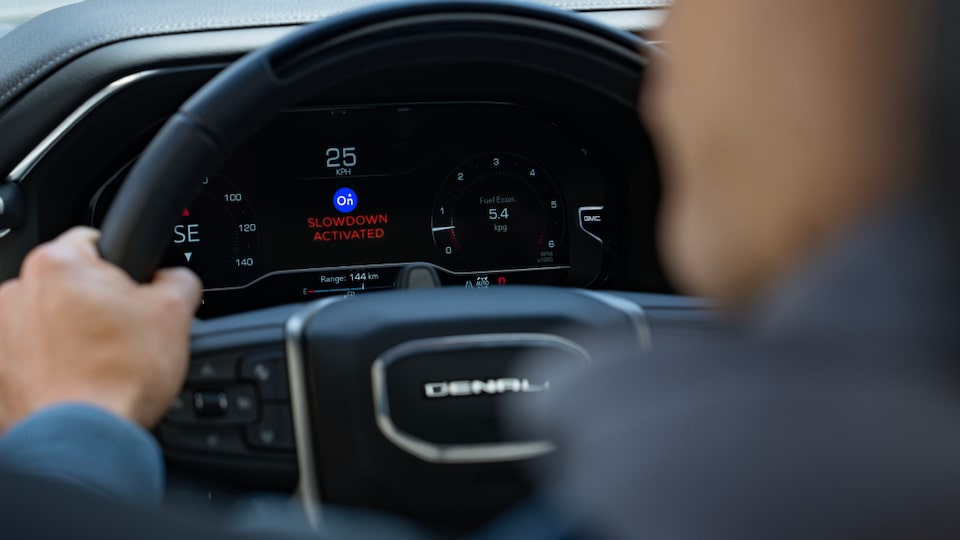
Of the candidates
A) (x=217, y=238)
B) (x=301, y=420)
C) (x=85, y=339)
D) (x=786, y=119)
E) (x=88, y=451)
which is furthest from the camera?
(x=217, y=238)

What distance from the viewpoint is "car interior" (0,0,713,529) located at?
1.05m

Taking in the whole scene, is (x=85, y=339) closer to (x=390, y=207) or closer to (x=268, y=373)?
(x=268, y=373)

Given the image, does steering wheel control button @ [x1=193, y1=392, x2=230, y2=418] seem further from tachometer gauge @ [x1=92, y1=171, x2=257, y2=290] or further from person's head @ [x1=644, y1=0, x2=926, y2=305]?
tachometer gauge @ [x1=92, y1=171, x2=257, y2=290]

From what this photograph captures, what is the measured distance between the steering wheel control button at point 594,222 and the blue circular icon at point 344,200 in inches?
21.5

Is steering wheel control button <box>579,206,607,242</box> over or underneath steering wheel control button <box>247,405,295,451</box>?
over

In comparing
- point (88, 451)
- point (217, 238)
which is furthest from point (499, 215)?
point (88, 451)

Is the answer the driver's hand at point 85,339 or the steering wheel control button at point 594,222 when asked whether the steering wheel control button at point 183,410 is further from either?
the steering wheel control button at point 594,222

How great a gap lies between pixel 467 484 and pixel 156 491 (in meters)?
0.63

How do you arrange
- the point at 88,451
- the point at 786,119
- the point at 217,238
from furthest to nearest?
the point at 217,238 → the point at 88,451 → the point at 786,119

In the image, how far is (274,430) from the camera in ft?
4.06

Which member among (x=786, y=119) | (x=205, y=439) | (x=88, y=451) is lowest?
(x=205, y=439)

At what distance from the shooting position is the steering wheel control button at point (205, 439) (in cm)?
126

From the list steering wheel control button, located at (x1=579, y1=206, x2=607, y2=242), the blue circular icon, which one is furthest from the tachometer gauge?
steering wheel control button, located at (x1=579, y1=206, x2=607, y2=242)

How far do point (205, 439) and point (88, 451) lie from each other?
0.68 metres
